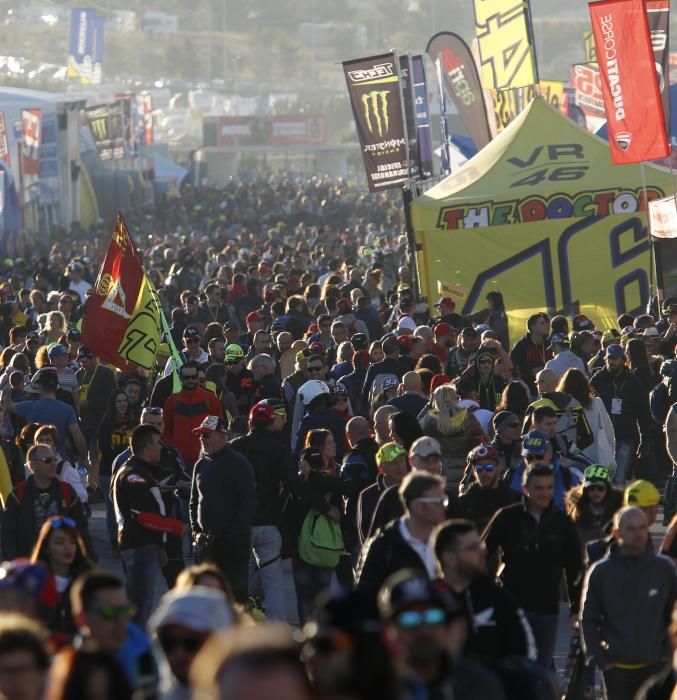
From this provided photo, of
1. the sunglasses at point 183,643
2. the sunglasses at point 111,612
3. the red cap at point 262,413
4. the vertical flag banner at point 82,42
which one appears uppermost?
the vertical flag banner at point 82,42

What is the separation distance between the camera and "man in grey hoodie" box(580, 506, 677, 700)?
6.76 m

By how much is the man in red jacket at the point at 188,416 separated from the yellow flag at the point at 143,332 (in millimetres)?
1215

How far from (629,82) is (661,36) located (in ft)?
4.47

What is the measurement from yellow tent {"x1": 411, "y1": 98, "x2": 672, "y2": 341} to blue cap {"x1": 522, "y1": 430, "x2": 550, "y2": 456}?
10979 mm

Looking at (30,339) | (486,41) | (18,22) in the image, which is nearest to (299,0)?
(18,22)

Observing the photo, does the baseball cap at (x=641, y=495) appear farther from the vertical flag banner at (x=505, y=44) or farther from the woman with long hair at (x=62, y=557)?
the vertical flag banner at (x=505, y=44)

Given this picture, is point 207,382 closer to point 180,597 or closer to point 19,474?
point 19,474

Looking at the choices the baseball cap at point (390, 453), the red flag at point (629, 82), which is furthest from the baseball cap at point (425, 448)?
the red flag at point (629, 82)

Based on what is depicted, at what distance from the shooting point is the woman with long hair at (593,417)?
36.4 feet

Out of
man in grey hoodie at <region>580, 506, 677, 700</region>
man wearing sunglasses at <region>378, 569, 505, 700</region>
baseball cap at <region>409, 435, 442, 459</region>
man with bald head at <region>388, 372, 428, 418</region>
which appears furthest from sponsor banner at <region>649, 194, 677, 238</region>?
man wearing sunglasses at <region>378, 569, 505, 700</region>

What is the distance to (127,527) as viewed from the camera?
9.23m

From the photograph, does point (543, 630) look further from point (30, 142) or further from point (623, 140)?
point (30, 142)

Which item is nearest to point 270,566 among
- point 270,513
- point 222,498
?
point 270,513

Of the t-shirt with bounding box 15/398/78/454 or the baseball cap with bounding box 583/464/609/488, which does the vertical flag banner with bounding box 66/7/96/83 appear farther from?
the baseball cap with bounding box 583/464/609/488
